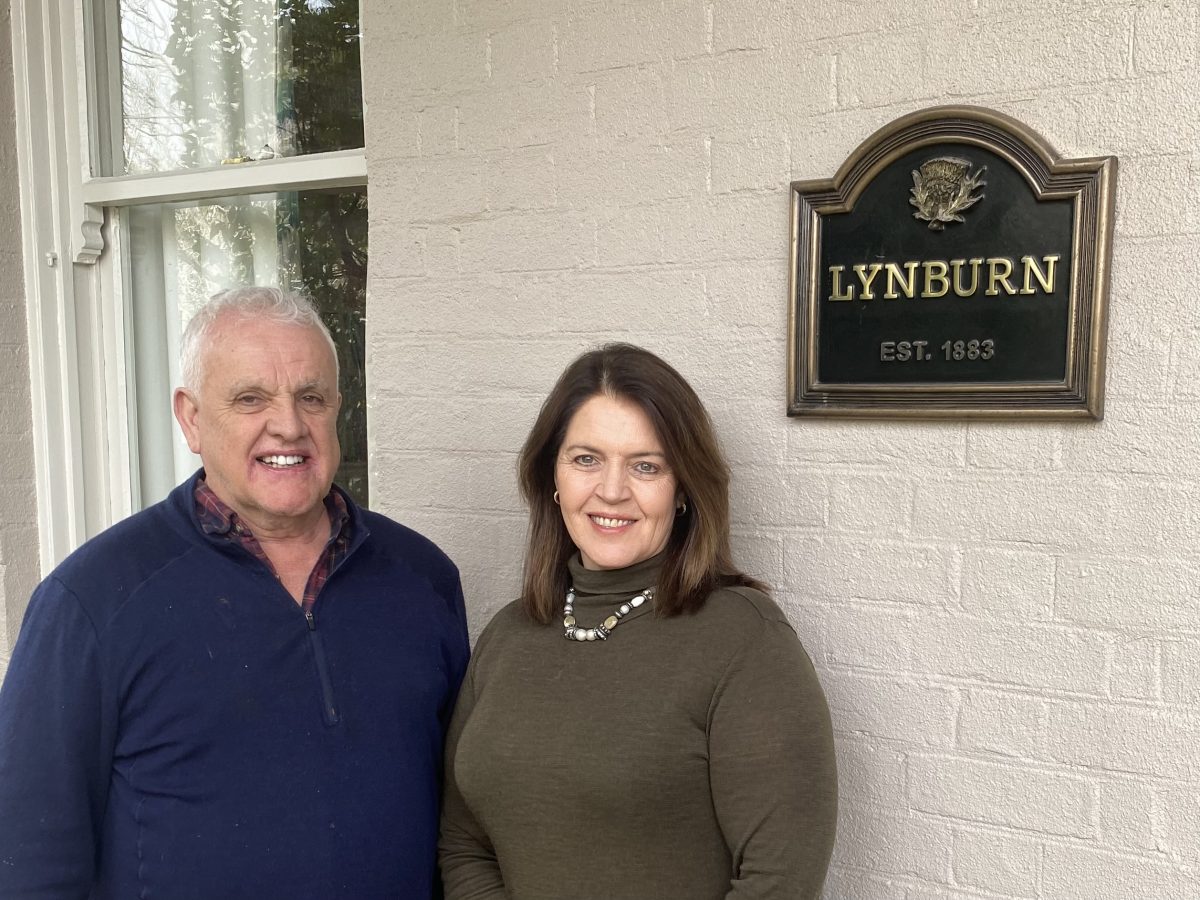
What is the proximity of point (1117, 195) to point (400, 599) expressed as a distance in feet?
4.50

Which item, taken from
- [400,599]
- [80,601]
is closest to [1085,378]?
[400,599]

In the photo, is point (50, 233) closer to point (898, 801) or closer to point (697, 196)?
point (697, 196)

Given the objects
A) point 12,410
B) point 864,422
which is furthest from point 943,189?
point 12,410

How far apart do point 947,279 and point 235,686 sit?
1.34 meters

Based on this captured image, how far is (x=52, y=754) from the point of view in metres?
1.38

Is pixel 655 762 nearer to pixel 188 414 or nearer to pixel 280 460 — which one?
pixel 280 460

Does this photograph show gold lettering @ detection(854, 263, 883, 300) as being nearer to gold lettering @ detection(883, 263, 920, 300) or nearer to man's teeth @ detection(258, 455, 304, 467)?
gold lettering @ detection(883, 263, 920, 300)

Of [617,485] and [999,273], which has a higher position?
[999,273]

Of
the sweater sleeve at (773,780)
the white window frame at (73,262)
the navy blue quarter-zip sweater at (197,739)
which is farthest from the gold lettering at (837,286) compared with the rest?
the white window frame at (73,262)

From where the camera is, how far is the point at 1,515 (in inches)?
107

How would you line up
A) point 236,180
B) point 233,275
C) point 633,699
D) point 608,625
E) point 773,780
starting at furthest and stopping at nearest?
point 233,275 → point 236,180 → point 608,625 → point 633,699 → point 773,780

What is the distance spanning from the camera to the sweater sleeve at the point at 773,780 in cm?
131

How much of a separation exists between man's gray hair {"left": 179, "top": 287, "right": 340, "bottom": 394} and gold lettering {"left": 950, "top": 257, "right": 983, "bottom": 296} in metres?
1.10

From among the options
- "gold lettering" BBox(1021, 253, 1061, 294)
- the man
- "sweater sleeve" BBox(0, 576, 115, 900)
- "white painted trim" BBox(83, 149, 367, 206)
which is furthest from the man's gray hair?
"gold lettering" BBox(1021, 253, 1061, 294)
